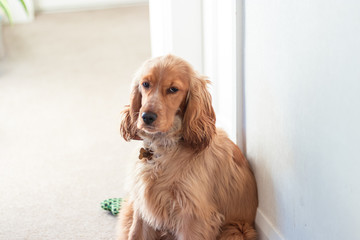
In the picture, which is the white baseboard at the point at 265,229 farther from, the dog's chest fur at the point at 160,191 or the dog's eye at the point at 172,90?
the dog's eye at the point at 172,90

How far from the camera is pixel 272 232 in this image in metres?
1.69

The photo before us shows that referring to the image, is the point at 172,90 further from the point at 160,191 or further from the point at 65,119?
the point at 65,119

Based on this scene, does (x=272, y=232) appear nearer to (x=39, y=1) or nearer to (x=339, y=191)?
(x=339, y=191)

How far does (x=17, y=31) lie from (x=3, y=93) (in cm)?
145

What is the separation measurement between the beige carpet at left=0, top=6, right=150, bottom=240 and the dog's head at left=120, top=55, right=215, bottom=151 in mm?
494

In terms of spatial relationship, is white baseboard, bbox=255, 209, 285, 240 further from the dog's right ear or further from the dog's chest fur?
the dog's right ear

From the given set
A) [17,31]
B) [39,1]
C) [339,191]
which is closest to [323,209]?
[339,191]

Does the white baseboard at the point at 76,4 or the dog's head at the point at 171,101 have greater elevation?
the white baseboard at the point at 76,4

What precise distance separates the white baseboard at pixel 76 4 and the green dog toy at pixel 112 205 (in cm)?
396

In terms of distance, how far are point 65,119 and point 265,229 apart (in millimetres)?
1826

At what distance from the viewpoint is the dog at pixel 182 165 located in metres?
1.52

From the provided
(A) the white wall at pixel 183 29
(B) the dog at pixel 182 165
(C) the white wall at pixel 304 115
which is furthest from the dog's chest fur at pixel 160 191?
(A) the white wall at pixel 183 29

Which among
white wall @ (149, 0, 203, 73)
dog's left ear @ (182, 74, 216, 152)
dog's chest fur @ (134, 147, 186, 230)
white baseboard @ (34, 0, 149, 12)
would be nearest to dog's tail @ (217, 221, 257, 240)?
dog's chest fur @ (134, 147, 186, 230)

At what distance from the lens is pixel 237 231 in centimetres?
173
